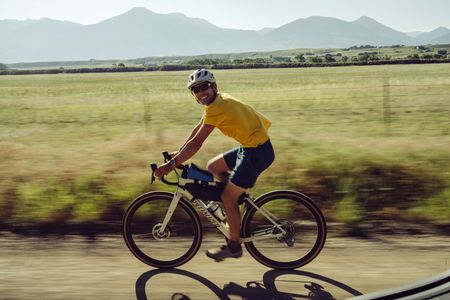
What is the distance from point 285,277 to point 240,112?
Result: 1.68 metres

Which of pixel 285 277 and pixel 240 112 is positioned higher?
pixel 240 112

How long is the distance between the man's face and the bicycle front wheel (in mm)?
1114

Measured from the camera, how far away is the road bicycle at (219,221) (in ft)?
15.1

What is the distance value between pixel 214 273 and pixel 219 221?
1.69 feet

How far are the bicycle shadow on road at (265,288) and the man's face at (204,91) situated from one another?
5.62 ft

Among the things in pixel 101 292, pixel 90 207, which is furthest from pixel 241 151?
pixel 90 207

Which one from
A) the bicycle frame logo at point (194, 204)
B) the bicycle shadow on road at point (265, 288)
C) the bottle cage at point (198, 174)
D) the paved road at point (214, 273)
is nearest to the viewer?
the bicycle shadow on road at point (265, 288)

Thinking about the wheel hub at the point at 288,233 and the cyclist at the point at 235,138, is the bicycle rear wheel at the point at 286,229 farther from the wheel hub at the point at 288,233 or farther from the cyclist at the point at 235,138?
the cyclist at the point at 235,138

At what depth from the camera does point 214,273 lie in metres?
4.65

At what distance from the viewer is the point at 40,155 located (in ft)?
34.4

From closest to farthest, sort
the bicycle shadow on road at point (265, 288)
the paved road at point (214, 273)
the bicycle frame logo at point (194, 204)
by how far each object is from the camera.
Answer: the bicycle shadow on road at point (265, 288), the paved road at point (214, 273), the bicycle frame logo at point (194, 204)

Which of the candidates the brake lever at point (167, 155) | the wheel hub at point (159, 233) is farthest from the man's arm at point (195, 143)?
the wheel hub at point (159, 233)

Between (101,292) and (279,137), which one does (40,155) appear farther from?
(101,292)

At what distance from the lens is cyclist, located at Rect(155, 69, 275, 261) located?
165 inches
